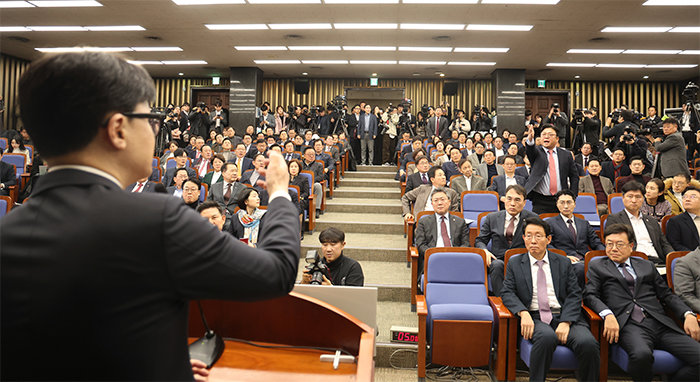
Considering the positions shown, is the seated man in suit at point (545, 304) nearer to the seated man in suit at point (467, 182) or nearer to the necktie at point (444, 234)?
the necktie at point (444, 234)

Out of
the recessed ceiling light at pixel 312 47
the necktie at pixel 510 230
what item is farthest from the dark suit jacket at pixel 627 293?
the recessed ceiling light at pixel 312 47

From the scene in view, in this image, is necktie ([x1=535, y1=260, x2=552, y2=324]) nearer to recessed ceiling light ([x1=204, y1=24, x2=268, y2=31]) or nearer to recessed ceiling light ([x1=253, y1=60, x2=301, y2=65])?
recessed ceiling light ([x1=204, y1=24, x2=268, y2=31])

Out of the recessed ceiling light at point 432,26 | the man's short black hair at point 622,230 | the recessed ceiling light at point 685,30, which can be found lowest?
the man's short black hair at point 622,230

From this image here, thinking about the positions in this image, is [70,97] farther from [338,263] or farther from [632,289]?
[632,289]

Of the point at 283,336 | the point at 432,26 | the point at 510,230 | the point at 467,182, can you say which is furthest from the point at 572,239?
the point at 432,26

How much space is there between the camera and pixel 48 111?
563 mm

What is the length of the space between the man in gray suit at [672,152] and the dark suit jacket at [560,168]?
1.61 metres

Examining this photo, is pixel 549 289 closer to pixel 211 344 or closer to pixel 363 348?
pixel 363 348

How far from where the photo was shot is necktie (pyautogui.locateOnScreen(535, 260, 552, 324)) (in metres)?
2.67

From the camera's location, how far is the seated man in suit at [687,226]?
3494mm

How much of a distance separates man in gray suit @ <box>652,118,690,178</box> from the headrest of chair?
340 cm

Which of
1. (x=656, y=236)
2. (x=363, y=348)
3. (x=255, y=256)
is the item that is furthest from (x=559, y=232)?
(x=255, y=256)

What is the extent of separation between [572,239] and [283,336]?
3.28 meters

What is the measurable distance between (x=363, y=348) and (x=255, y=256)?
0.46 meters
